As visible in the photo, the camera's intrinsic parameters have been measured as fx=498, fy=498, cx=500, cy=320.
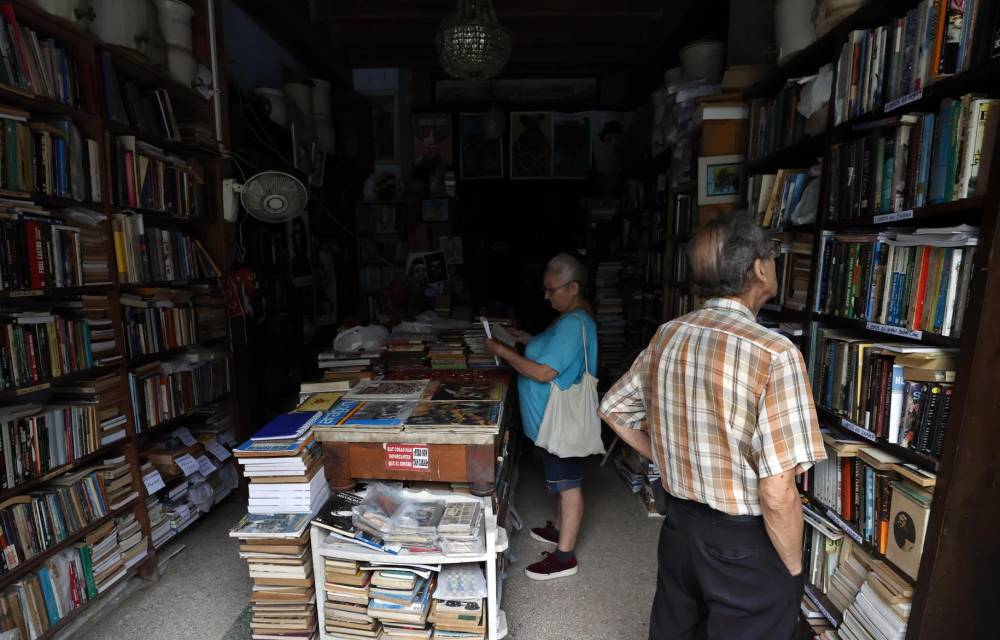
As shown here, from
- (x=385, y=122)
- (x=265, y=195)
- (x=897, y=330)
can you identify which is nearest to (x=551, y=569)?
(x=897, y=330)

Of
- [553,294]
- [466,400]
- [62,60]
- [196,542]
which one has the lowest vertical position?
[196,542]

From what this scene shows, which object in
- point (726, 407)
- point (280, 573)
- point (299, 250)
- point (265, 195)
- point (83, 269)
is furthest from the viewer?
point (299, 250)

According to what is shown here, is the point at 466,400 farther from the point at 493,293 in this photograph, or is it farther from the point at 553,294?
the point at 493,293

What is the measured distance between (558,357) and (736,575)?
1.18 metres

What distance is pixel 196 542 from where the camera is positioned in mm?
2928

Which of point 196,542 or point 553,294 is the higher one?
point 553,294

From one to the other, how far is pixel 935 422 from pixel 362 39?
5121 mm

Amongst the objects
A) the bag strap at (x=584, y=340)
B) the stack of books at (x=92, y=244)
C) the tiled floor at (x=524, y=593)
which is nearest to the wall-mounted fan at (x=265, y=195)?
the stack of books at (x=92, y=244)

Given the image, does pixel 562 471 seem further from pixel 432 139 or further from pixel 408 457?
pixel 432 139

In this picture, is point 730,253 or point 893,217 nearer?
point 730,253

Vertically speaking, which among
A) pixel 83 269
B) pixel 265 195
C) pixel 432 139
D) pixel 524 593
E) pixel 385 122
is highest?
pixel 385 122

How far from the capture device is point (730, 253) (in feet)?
A: 4.25

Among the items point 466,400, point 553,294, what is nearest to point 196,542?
point 466,400

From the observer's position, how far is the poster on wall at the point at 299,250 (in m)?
4.43
